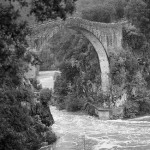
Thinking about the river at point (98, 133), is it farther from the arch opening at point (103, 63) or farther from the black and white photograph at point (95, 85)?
the arch opening at point (103, 63)

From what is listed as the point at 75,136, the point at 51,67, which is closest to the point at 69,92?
the point at 75,136

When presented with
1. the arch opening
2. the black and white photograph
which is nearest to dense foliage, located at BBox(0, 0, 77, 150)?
the black and white photograph

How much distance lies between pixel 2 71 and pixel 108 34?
13.5m

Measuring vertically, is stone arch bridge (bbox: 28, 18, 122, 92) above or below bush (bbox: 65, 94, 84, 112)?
above

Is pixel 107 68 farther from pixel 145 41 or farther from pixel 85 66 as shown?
pixel 145 41

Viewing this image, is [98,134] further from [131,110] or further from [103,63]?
[103,63]

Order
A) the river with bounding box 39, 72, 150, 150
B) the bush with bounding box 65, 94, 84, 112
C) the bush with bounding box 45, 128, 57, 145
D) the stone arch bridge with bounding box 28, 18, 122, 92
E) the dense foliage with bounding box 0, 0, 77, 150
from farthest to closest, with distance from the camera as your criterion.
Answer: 1. the bush with bounding box 65, 94, 84, 112
2. the stone arch bridge with bounding box 28, 18, 122, 92
3. the river with bounding box 39, 72, 150, 150
4. the bush with bounding box 45, 128, 57, 145
5. the dense foliage with bounding box 0, 0, 77, 150

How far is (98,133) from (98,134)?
0.64ft

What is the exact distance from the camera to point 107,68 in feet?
62.8

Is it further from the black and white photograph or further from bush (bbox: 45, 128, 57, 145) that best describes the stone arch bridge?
bush (bbox: 45, 128, 57, 145)

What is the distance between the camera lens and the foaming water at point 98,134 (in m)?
12.8

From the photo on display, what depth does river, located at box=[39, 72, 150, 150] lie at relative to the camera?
12805mm

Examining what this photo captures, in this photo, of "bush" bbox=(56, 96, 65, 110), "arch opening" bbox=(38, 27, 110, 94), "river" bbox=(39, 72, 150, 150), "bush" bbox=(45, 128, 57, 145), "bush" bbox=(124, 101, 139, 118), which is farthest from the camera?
"bush" bbox=(56, 96, 65, 110)

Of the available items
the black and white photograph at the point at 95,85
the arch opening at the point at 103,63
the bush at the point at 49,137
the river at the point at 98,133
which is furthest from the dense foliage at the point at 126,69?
the bush at the point at 49,137
